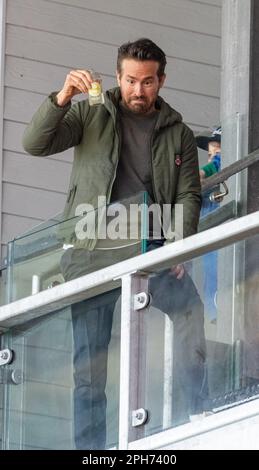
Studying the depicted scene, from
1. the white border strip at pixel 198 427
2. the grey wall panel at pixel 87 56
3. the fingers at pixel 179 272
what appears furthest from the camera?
the grey wall panel at pixel 87 56

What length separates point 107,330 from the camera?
638cm

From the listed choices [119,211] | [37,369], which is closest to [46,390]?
[37,369]

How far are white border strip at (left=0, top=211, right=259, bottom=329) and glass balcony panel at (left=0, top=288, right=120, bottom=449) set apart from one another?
0.13ft

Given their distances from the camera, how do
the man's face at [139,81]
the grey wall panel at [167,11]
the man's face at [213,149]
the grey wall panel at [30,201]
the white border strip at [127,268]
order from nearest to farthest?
1. the white border strip at [127,268]
2. the man's face at [139,81]
3. the man's face at [213,149]
4. the grey wall panel at [30,201]
5. the grey wall panel at [167,11]

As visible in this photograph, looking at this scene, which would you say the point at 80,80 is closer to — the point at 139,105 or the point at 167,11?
the point at 139,105

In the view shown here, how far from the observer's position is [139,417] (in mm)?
6164

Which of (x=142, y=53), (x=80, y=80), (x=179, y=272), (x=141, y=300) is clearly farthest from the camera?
(x=142, y=53)

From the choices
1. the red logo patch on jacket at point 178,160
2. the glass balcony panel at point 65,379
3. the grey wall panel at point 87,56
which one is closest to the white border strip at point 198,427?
the glass balcony panel at point 65,379

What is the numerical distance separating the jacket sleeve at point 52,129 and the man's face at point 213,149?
205 cm

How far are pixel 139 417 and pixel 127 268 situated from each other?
21.9 inches

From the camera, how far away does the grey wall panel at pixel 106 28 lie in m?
10.8

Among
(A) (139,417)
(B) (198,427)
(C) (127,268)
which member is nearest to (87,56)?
(C) (127,268)

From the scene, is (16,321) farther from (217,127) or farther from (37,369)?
(217,127)

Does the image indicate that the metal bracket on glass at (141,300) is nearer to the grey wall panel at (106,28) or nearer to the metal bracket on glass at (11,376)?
the metal bracket on glass at (11,376)
